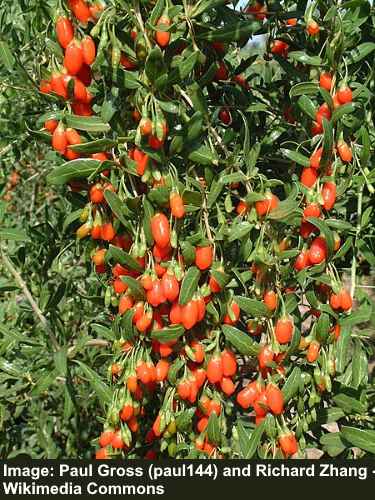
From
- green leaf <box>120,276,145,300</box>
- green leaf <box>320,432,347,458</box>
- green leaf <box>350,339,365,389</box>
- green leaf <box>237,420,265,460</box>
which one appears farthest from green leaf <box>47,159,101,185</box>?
green leaf <box>320,432,347,458</box>

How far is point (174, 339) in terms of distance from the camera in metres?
1.55

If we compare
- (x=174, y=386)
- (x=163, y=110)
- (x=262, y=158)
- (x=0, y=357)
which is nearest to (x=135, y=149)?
(x=163, y=110)

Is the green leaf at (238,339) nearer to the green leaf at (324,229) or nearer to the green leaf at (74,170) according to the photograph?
the green leaf at (324,229)

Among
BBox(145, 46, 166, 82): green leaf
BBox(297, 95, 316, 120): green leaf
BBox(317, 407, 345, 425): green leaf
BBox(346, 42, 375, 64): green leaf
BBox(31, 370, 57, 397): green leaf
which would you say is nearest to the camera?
BBox(145, 46, 166, 82): green leaf

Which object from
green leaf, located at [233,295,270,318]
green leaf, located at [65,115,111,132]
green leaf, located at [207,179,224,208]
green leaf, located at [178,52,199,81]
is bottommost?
green leaf, located at [233,295,270,318]

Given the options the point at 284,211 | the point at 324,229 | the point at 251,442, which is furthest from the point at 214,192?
the point at 251,442

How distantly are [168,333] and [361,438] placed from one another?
22.8 inches

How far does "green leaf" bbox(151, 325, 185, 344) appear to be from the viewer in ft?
5.01

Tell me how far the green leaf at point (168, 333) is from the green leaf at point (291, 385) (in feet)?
0.99

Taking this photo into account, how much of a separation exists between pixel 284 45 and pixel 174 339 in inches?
38.5

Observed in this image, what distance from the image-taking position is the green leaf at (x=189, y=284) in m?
1.49

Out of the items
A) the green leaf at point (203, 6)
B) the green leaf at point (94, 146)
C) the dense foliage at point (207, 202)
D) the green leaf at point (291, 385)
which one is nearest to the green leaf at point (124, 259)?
the dense foliage at point (207, 202)

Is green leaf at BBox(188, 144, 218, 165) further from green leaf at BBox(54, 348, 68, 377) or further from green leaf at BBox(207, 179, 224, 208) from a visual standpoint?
green leaf at BBox(54, 348, 68, 377)

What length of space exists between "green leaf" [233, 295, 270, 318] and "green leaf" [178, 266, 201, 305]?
12 cm
